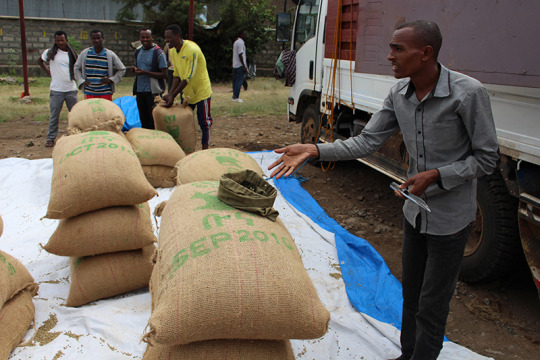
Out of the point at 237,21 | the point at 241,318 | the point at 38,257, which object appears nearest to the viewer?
the point at 241,318

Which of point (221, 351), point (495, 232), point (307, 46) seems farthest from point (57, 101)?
point (495, 232)

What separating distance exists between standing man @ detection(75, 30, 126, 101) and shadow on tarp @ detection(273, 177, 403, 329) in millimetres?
3689

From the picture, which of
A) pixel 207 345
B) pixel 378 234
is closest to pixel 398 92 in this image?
pixel 207 345

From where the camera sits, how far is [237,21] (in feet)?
55.1

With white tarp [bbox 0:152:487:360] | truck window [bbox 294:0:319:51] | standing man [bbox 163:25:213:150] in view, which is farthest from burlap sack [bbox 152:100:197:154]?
white tarp [bbox 0:152:487:360]

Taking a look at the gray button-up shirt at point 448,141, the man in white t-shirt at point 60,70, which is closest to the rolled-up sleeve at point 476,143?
the gray button-up shirt at point 448,141

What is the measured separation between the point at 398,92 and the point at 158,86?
4.54 meters

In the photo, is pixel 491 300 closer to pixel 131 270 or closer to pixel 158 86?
pixel 131 270

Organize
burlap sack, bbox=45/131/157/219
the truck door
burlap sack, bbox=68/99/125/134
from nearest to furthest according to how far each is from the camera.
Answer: burlap sack, bbox=45/131/157/219
burlap sack, bbox=68/99/125/134
the truck door

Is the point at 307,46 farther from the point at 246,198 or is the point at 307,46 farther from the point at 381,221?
the point at 246,198

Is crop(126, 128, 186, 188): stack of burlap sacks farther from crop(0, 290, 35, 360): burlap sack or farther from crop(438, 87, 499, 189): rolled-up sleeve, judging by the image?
crop(438, 87, 499, 189): rolled-up sleeve

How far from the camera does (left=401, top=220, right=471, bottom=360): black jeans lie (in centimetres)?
193

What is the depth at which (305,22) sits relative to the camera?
613 centimetres

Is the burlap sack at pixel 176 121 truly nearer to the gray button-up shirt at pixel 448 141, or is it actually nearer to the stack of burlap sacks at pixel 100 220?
the stack of burlap sacks at pixel 100 220
